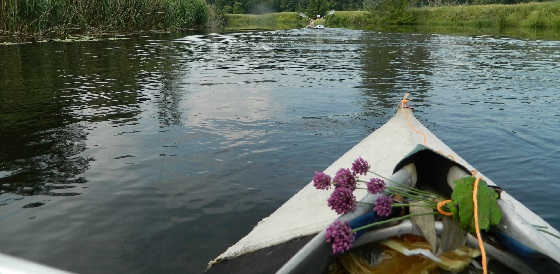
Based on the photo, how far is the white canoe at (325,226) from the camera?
115 inches

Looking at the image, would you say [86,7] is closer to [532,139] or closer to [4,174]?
[4,174]

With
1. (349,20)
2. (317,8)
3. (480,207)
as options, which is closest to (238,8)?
(317,8)

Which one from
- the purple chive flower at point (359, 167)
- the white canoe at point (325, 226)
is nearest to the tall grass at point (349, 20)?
the white canoe at point (325, 226)

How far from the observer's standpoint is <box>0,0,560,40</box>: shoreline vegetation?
28594 millimetres

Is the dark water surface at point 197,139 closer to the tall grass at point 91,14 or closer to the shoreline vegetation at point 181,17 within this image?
the tall grass at point 91,14

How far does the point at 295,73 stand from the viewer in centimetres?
2034

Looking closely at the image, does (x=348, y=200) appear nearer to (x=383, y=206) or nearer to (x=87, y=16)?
(x=383, y=206)

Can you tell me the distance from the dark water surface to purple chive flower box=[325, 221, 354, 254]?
8.66 ft

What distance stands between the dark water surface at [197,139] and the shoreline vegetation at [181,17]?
25.3 ft

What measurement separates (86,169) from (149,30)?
35436 millimetres

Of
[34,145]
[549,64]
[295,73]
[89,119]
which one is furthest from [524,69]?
[34,145]

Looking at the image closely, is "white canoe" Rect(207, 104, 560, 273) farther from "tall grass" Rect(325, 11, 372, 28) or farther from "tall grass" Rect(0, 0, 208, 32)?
"tall grass" Rect(325, 11, 372, 28)

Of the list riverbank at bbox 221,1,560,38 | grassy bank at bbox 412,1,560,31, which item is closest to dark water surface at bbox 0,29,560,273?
riverbank at bbox 221,1,560,38

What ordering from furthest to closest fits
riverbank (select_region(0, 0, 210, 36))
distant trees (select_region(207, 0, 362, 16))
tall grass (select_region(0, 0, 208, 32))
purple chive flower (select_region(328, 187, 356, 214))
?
distant trees (select_region(207, 0, 362, 16)) → riverbank (select_region(0, 0, 210, 36)) → tall grass (select_region(0, 0, 208, 32)) → purple chive flower (select_region(328, 187, 356, 214))
